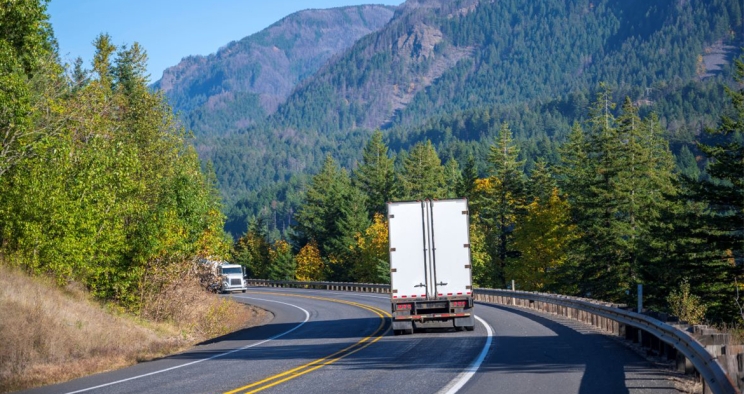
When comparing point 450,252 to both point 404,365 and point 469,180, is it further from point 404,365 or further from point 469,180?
point 469,180

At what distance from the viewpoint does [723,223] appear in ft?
133

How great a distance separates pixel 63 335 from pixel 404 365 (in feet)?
26.6

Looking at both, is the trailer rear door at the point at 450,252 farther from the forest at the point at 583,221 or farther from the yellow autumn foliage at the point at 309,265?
the yellow autumn foliage at the point at 309,265

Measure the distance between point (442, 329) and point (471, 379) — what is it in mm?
11490

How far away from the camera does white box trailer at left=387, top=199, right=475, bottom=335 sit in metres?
23.2

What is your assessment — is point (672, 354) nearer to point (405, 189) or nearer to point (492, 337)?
point (492, 337)

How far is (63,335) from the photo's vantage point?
1827 cm

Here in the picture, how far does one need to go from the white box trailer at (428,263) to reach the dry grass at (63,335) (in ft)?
21.9

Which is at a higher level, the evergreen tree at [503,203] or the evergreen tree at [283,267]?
the evergreen tree at [503,203]

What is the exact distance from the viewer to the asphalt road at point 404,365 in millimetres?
13047

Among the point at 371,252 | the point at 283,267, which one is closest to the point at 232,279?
the point at 371,252

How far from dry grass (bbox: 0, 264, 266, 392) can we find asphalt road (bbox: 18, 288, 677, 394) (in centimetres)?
82

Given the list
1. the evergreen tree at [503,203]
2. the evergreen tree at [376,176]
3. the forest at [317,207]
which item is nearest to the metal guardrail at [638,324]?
the forest at [317,207]

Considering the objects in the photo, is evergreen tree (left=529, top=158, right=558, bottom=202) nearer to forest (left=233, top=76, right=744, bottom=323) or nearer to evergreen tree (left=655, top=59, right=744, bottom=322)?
forest (left=233, top=76, right=744, bottom=323)
